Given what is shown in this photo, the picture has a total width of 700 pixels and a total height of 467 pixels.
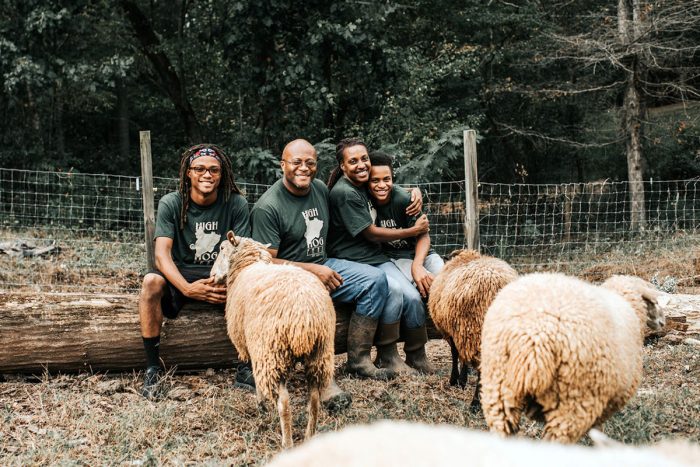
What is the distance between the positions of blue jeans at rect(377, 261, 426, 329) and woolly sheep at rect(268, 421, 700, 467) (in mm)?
4306

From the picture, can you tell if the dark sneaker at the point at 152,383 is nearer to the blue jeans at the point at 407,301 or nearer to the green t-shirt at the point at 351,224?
the green t-shirt at the point at 351,224

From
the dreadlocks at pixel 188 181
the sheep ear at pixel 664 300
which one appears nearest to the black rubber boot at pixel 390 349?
the dreadlocks at pixel 188 181

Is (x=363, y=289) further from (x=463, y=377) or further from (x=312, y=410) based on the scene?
(x=312, y=410)

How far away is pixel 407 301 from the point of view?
19.2ft

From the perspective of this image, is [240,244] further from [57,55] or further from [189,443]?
[57,55]

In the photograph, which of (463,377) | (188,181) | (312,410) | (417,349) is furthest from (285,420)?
(188,181)

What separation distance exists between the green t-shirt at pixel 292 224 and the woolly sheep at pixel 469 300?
1.28 metres

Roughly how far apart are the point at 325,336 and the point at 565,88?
45.2 feet

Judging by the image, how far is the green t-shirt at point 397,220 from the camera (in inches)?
243

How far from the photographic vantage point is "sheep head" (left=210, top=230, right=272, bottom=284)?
5.03 m

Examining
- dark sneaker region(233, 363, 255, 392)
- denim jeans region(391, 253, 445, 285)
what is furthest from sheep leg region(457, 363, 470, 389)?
dark sneaker region(233, 363, 255, 392)

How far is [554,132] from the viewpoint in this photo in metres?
17.4

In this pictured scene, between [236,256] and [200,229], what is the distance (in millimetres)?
637

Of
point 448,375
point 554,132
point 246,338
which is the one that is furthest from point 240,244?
point 554,132
